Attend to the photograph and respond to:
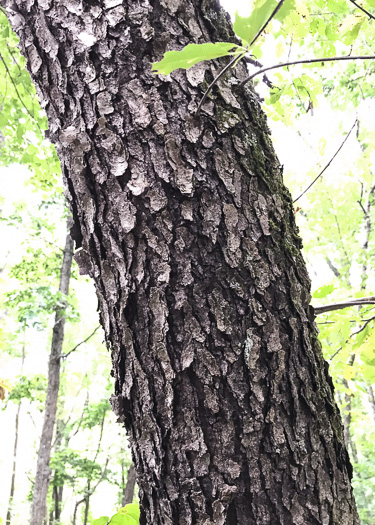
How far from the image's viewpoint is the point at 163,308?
0.72m

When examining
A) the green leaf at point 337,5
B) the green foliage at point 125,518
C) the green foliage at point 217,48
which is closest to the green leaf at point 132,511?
the green foliage at point 125,518

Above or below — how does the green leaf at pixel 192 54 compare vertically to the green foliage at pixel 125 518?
above

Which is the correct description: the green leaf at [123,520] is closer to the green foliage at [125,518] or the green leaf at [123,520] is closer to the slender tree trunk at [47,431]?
the green foliage at [125,518]

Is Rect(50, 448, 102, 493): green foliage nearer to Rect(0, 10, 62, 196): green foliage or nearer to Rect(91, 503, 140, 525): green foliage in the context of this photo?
Rect(0, 10, 62, 196): green foliage

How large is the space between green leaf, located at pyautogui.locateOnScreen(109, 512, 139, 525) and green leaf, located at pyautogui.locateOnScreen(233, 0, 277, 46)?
1.00m

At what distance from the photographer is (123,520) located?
90 centimetres

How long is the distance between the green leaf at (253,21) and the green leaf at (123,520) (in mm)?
1002

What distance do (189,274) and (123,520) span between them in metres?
0.63

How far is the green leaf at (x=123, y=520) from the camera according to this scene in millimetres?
892

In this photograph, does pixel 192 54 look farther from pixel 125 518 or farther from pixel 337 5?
pixel 337 5

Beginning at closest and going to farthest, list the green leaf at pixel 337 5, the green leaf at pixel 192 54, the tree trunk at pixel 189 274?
the green leaf at pixel 192 54
the tree trunk at pixel 189 274
the green leaf at pixel 337 5

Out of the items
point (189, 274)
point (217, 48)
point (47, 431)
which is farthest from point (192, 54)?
point (47, 431)

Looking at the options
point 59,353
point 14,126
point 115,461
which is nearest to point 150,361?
point 14,126

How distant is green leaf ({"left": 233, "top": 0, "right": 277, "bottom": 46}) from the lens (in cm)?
53
